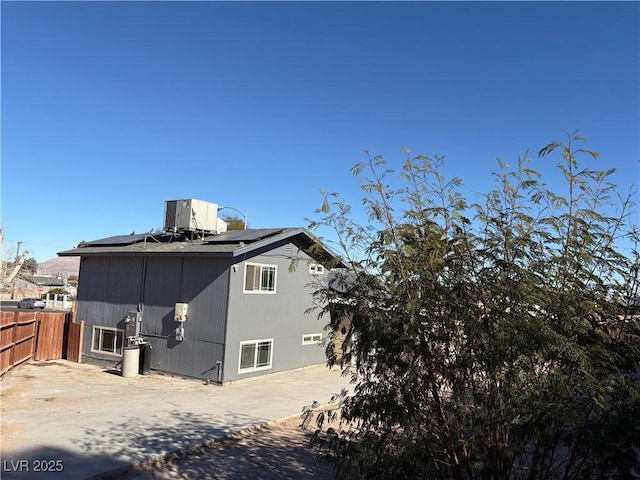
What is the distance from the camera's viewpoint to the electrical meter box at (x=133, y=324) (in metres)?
15.3

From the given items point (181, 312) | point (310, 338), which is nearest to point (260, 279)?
point (181, 312)

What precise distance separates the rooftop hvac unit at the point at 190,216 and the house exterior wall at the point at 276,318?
2935 mm

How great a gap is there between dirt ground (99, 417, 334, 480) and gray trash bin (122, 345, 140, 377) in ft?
23.0

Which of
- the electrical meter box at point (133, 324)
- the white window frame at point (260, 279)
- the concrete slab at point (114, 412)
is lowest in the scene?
the concrete slab at point (114, 412)

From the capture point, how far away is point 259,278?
1522 cm

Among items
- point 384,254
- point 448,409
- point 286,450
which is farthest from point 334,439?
point 286,450

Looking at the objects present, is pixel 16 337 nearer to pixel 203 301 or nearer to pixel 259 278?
pixel 203 301

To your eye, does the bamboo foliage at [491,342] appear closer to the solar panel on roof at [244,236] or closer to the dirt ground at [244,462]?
the dirt ground at [244,462]

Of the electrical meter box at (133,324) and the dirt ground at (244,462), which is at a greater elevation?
the electrical meter box at (133,324)

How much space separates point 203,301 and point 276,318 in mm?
2816

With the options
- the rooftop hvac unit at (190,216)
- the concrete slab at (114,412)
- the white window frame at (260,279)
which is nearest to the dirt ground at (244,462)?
the concrete slab at (114,412)

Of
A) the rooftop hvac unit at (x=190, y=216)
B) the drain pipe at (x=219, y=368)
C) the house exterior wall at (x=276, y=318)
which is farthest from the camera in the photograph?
the rooftop hvac unit at (x=190, y=216)

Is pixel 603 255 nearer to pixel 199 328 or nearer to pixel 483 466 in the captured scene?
pixel 483 466

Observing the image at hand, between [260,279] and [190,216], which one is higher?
[190,216]
